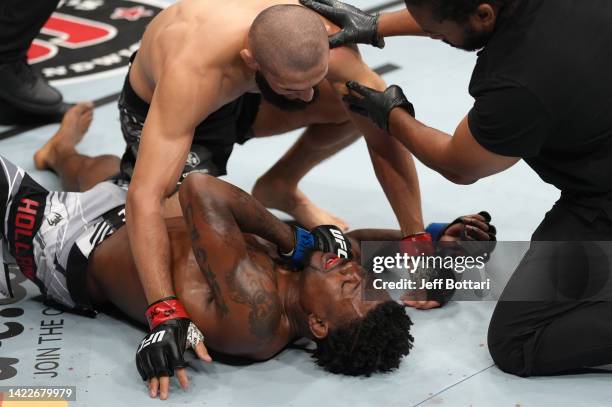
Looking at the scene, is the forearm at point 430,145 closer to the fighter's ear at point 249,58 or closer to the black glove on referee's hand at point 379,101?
the black glove on referee's hand at point 379,101

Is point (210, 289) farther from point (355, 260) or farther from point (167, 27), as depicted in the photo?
point (167, 27)

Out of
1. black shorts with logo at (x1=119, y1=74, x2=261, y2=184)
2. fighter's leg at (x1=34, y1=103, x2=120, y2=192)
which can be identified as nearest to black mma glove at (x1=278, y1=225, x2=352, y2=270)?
black shorts with logo at (x1=119, y1=74, x2=261, y2=184)

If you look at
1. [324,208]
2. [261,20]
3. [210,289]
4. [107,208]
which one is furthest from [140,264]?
[324,208]

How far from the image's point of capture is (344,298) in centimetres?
287

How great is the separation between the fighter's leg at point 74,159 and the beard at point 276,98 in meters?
0.74

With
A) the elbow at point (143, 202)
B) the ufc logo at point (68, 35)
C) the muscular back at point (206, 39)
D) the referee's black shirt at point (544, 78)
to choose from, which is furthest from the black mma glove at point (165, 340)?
the ufc logo at point (68, 35)

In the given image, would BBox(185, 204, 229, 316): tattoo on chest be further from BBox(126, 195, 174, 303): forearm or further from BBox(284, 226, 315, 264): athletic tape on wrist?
BBox(284, 226, 315, 264): athletic tape on wrist

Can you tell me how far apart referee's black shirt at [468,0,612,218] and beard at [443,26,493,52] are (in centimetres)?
2

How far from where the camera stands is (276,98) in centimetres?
334

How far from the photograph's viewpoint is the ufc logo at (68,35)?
5.27 m

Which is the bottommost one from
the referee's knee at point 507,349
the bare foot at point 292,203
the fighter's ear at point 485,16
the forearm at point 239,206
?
the bare foot at point 292,203

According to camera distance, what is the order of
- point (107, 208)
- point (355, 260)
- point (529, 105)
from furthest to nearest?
point (107, 208) < point (355, 260) < point (529, 105)

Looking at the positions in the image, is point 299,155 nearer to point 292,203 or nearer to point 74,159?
point 292,203

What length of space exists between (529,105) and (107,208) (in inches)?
56.4
